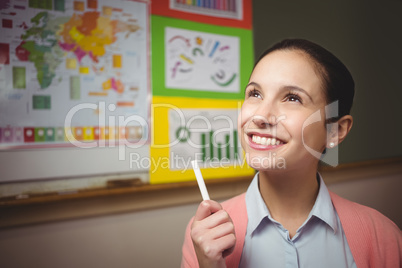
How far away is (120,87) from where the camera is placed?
1.03 metres

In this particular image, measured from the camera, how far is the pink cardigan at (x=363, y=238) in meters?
0.63

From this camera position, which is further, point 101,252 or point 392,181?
point 392,181

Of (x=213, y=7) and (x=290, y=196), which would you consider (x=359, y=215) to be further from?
(x=213, y=7)

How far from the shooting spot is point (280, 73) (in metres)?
0.65

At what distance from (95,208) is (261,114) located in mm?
735

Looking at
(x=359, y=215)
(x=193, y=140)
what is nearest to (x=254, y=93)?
(x=359, y=215)

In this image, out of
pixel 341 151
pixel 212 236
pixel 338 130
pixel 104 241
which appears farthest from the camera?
pixel 341 151

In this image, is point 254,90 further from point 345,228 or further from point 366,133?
point 366,133

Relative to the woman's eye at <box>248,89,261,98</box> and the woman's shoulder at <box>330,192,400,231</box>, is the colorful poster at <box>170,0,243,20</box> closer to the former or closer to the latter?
the woman's eye at <box>248,89,261,98</box>

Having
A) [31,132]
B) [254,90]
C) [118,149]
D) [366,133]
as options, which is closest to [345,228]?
[254,90]

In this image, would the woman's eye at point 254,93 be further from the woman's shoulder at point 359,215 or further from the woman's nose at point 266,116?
the woman's shoulder at point 359,215

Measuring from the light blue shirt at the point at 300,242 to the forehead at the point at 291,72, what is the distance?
30 cm

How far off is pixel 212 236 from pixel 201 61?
847mm

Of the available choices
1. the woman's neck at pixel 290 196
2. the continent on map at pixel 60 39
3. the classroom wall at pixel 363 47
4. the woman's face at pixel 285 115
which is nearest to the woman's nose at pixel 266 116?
the woman's face at pixel 285 115
